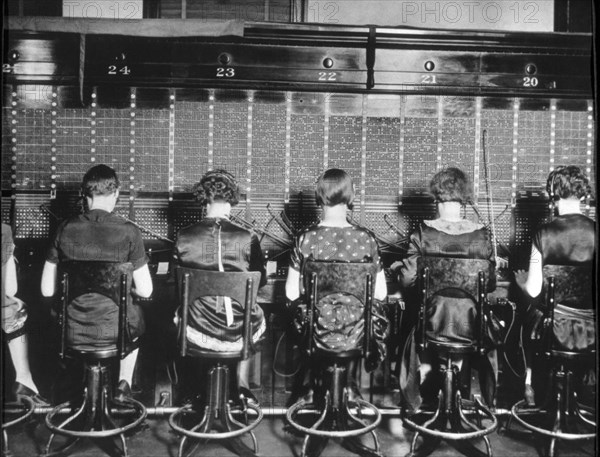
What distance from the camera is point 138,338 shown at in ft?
9.45

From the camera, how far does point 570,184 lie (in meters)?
2.88

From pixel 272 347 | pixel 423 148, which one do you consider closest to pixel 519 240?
pixel 423 148

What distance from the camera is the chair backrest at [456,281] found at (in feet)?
8.67

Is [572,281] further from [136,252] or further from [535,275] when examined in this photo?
[136,252]

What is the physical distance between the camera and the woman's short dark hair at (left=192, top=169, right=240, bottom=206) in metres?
2.86

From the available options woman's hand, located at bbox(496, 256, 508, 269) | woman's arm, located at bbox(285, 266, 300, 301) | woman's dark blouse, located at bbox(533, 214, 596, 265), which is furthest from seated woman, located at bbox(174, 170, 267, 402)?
woman's hand, located at bbox(496, 256, 508, 269)

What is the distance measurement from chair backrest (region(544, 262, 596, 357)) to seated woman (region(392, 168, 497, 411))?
30 cm

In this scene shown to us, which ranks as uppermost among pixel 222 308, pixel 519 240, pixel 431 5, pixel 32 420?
pixel 431 5

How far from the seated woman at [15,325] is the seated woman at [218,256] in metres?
0.93

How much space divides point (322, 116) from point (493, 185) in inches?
57.7

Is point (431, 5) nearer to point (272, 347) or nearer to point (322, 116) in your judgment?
point (322, 116)

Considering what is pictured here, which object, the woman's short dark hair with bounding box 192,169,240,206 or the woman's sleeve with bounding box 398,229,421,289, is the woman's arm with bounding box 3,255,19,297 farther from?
the woman's sleeve with bounding box 398,229,421,289

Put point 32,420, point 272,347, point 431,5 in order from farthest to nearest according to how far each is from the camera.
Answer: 1. point 431,5
2. point 272,347
3. point 32,420

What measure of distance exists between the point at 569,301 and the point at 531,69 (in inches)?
86.4
